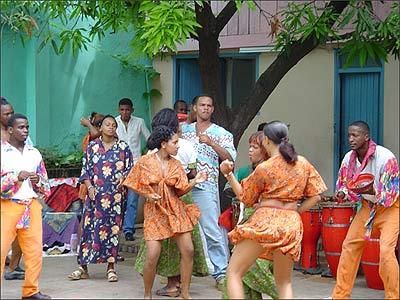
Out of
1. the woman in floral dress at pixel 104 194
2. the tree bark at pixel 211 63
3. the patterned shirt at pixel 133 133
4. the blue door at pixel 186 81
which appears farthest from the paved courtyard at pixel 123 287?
the blue door at pixel 186 81

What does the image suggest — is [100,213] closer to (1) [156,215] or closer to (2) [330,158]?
(1) [156,215]

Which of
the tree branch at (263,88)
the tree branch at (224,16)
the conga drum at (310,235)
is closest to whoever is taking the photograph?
the conga drum at (310,235)

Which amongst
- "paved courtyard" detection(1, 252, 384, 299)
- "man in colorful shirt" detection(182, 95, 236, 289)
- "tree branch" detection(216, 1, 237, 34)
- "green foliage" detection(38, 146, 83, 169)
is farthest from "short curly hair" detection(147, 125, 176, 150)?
"green foliage" detection(38, 146, 83, 169)

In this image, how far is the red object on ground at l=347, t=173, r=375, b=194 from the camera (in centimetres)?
805

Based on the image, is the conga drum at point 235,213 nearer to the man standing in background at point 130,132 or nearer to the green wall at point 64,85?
the man standing in background at point 130,132

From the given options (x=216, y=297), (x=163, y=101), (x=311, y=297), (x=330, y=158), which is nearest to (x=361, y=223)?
(x=311, y=297)

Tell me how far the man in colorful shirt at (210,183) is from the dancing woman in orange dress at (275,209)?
1.74m

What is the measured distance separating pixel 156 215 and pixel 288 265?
1.60 m

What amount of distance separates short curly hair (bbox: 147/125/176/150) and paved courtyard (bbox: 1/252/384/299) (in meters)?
1.53

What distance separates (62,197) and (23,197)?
12.9ft

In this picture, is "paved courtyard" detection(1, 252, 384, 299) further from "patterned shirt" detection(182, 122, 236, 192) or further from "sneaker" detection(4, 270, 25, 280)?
"patterned shirt" detection(182, 122, 236, 192)

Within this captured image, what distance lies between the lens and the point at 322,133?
12273 mm

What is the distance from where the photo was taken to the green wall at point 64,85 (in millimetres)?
12289

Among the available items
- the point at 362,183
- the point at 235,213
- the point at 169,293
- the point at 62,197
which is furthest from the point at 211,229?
the point at 62,197
